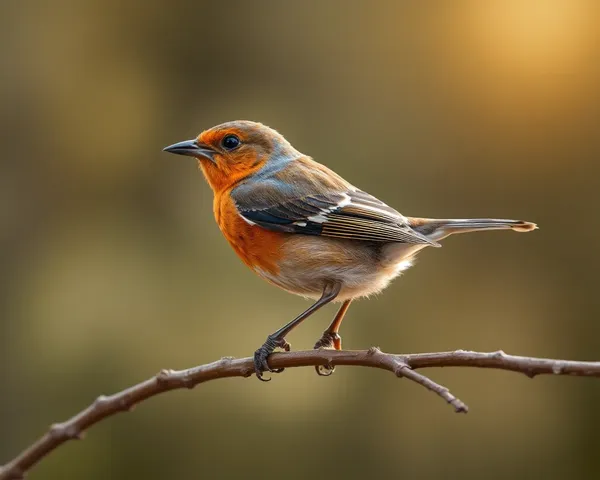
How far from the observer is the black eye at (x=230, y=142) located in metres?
4.32

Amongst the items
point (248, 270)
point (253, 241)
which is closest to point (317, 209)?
point (253, 241)

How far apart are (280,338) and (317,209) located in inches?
30.9

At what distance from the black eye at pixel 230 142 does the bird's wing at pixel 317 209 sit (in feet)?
0.75

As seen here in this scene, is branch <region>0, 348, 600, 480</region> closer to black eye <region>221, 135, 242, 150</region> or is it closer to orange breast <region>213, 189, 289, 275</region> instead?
orange breast <region>213, 189, 289, 275</region>

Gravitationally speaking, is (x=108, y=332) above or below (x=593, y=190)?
below

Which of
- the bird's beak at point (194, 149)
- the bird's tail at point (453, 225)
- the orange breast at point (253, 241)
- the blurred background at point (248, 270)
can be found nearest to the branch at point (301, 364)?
the orange breast at point (253, 241)

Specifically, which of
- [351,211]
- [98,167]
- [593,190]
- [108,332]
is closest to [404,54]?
[593,190]

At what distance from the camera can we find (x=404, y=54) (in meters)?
8.64

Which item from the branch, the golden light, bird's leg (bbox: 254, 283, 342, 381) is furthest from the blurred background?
the branch

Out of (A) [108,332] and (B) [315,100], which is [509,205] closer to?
(B) [315,100]

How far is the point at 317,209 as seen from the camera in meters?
4.09

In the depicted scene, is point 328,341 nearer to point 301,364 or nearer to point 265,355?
point 265,355

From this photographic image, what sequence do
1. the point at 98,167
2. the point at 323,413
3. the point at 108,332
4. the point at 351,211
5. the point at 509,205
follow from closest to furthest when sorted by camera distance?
1. the point at 351,211
2. the point at 323,413
3. the point at 108,332
4. the point at 509,205
5. the point at 98,167

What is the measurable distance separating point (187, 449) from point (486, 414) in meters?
2.69
